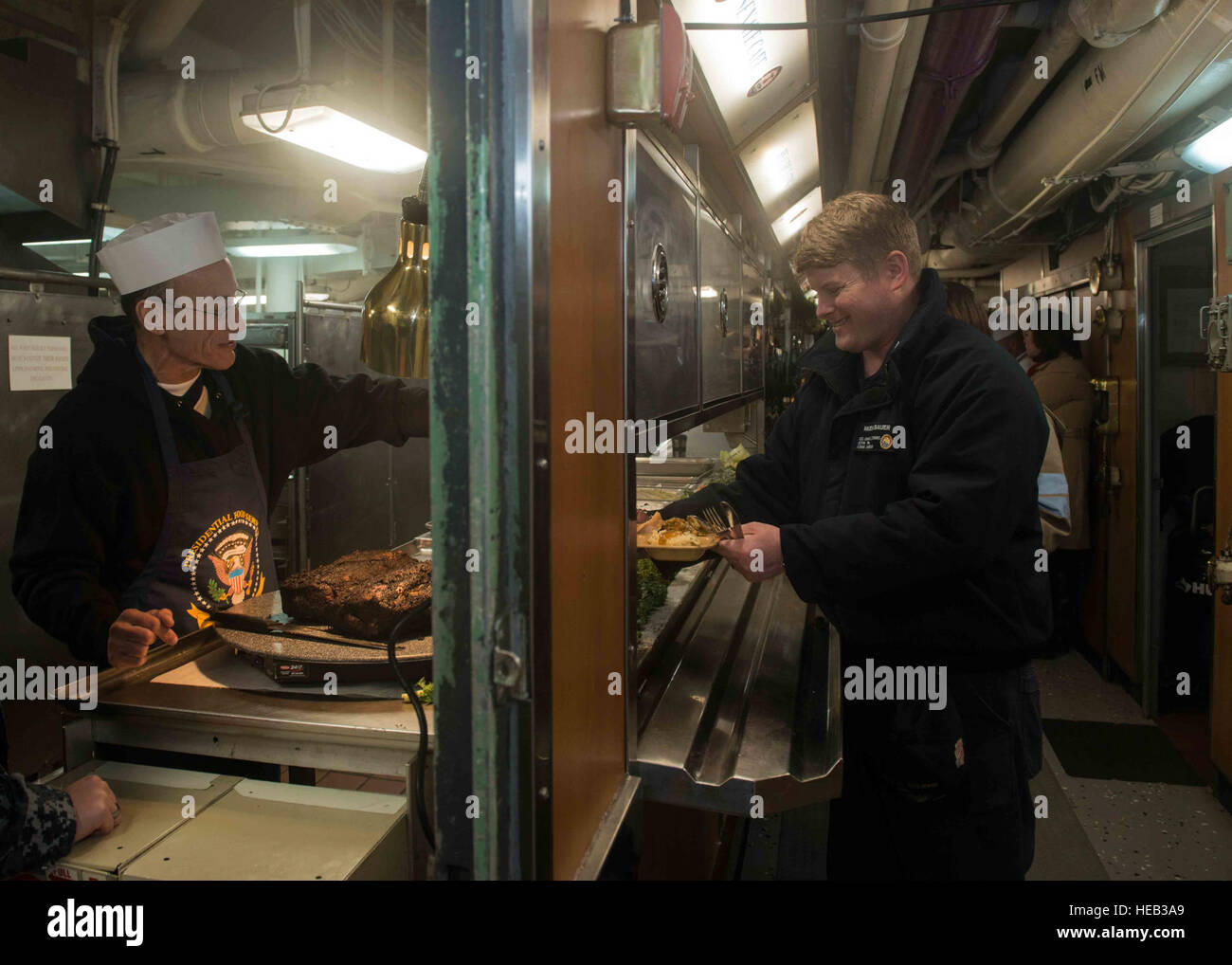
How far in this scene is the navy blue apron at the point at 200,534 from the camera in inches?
84.2

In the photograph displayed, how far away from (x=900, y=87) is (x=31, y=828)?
3.37 metres

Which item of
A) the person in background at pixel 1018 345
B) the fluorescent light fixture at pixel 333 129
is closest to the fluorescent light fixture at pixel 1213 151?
the person in background at pixel 1018 345

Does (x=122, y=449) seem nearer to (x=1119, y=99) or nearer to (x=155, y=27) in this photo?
(x=155, y=27)

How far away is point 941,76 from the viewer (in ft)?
10.1

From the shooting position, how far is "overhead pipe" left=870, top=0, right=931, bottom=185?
2.54 meters

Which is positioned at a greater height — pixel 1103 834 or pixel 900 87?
pixel 900 87

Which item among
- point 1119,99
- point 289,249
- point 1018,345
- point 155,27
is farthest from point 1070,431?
point 289,249

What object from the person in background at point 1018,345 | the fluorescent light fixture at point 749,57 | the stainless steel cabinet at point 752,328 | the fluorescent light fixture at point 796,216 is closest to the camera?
the fluorescent light fixture at point 749,57

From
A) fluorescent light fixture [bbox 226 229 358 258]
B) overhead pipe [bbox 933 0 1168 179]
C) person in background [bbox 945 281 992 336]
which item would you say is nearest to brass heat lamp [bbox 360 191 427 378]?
person in background [bbox 945 281 992 336]

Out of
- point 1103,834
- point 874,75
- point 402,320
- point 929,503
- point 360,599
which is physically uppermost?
point 874,75

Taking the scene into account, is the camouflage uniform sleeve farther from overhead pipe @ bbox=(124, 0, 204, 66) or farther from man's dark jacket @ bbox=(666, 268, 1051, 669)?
overhead pipe @ bbox=(124, 0, 204, 66)

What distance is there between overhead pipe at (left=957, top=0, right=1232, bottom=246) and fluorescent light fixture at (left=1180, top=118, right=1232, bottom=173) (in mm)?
172

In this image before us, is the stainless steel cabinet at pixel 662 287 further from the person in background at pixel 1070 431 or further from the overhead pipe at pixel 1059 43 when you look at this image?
the person in background at pixel 1070 431

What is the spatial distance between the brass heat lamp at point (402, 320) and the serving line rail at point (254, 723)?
0.63 meters
